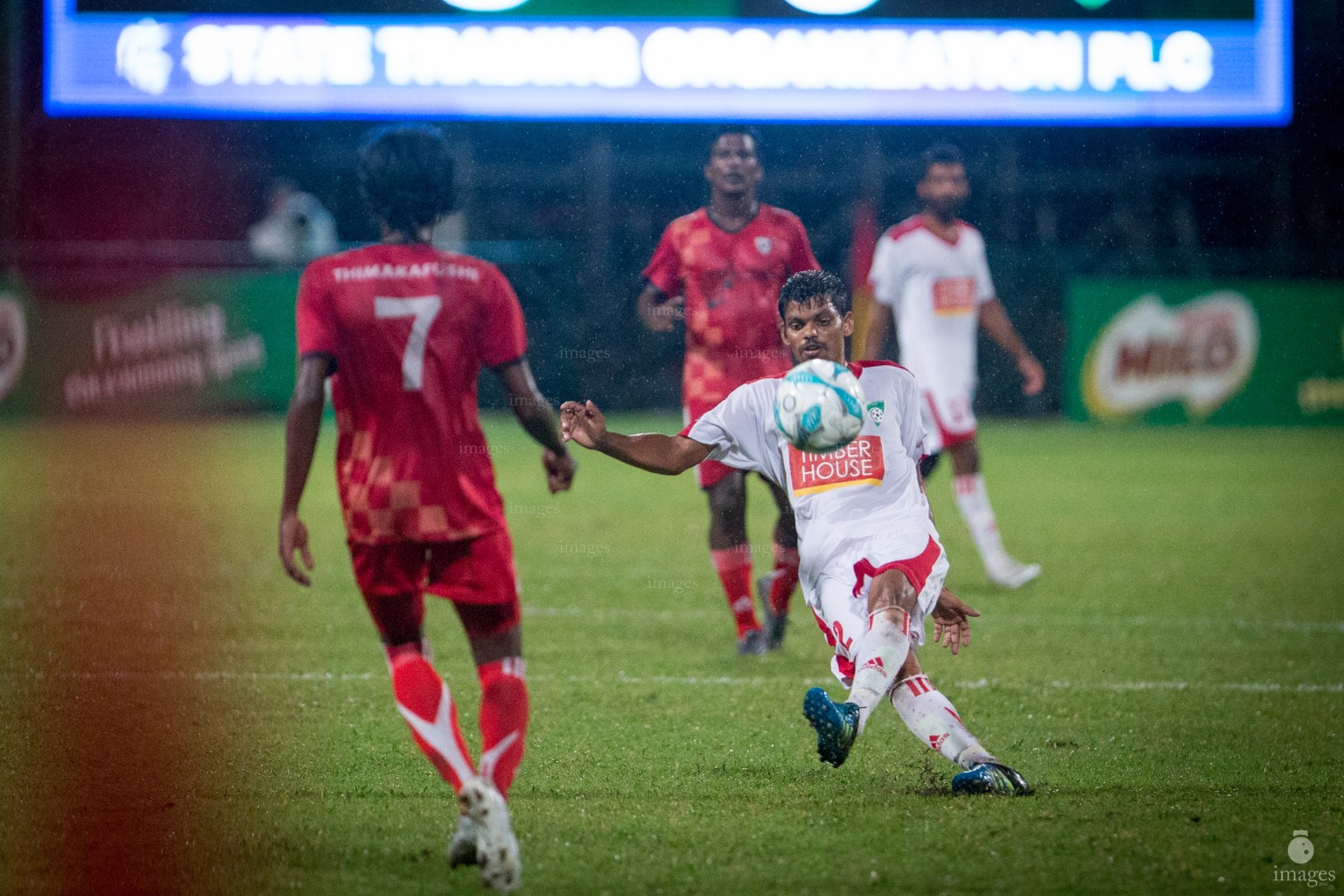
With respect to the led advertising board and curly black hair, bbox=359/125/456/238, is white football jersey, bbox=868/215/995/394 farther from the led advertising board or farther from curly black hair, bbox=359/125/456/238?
the led advertising board

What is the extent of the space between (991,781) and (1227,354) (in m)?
13.8

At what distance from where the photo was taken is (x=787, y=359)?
6.70m

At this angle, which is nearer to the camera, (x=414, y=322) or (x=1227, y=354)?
(x=414, y=322)

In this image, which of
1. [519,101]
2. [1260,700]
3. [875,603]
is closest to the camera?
[875,603]

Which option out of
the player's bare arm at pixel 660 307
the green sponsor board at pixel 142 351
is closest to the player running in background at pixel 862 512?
the player's bare arm at pixel 660 307

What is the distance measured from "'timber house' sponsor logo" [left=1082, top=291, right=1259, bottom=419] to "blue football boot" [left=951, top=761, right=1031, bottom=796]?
43.6ft

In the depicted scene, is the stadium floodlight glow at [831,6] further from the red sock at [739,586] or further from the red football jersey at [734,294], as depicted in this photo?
the red sock at [739,586]

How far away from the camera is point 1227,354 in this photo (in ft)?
55.4

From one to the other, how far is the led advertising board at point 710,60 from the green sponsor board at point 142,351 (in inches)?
70.3

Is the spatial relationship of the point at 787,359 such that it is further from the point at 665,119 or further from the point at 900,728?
the point at 665,119

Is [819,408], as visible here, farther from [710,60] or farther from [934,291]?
[710,60]

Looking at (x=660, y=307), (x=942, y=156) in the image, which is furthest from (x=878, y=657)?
(x=942, y=156)

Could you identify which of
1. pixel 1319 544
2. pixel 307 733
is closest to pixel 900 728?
pixel 307 733

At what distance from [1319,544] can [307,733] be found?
21.7ft
